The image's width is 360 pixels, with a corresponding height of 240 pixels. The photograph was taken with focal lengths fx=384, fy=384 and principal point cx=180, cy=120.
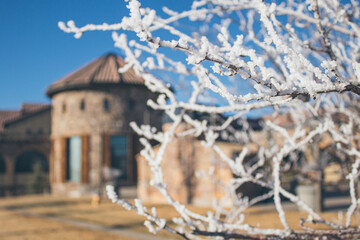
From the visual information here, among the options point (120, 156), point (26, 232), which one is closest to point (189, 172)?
point (120, 156)

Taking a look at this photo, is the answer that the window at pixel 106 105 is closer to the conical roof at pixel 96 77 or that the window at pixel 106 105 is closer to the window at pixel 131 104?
the conical roof at pixel 96 77

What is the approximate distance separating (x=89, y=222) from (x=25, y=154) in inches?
771

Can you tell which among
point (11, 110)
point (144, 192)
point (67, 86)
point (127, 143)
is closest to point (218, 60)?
point (144, 192)

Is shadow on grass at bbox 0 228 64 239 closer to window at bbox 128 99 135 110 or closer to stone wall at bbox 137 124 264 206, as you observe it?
stone wall at bbox 137 124 264 206

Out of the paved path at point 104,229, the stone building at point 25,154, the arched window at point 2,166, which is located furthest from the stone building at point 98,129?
the paved path at point 104,229

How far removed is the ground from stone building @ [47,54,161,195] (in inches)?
228

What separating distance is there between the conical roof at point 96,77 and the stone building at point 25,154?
509 centimetres

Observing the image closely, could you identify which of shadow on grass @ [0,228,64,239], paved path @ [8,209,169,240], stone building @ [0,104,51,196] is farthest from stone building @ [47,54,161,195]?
shadow on grass @ [0,228,64,239]

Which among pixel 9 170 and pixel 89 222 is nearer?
pixel 89 222

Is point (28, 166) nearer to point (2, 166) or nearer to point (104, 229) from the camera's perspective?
point (2, 166)

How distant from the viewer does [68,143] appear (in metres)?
23.8

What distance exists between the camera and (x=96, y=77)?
23.4 metres

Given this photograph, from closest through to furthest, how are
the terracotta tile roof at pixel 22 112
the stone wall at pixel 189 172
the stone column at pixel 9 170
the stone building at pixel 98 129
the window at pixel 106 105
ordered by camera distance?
the stone wall at pixel 189 172 < the stone building at pixel 98 129 < the window at pixel 106 105 < the stone column at pixel 9 170 < the terracotta tile roof at pixel 22 112

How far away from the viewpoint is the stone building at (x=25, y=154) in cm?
2606
